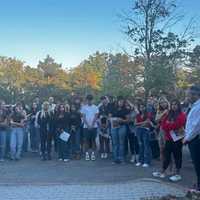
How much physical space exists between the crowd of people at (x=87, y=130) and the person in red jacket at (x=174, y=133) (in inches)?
37.0

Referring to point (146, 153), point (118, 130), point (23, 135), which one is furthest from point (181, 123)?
point (23, 135)

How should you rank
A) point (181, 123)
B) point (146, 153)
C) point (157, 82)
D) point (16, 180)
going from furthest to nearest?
1. point (157, 82)
2. point (146, 153)
3. point (16, 180)
4. point (181, 123)

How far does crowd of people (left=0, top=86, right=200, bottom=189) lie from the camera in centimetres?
Result: 1287

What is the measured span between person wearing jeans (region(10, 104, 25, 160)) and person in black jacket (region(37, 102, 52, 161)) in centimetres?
63

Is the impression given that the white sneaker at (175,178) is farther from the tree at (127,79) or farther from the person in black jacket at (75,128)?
the tree at (127,79)

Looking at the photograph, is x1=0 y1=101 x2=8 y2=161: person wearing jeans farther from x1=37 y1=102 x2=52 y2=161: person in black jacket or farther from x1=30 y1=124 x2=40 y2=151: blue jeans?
x1=30 y1=124 x2=40 y2=151: blue jeans

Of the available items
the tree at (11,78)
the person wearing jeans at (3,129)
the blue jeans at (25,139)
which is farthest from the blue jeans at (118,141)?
the tree at (11,78)

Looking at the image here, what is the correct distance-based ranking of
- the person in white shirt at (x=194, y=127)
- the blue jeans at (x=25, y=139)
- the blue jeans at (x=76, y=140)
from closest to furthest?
the person in white shirt at (x=194, y=127)
the blue jeans at (x=76, y=140)
the blue jeans at (x=25, y=139)

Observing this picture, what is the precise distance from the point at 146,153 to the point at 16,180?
3.65 metres

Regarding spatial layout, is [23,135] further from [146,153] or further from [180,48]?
[180,48]

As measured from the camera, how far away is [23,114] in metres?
14.8

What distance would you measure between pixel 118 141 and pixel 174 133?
3.14m

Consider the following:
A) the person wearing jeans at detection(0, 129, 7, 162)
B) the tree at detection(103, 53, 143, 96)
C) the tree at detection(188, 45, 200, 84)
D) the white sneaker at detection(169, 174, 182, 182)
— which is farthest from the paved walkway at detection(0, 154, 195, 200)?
the tree at detection(188, 45, 200, 84)

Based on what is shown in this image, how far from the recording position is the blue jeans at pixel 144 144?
12.6 metres
